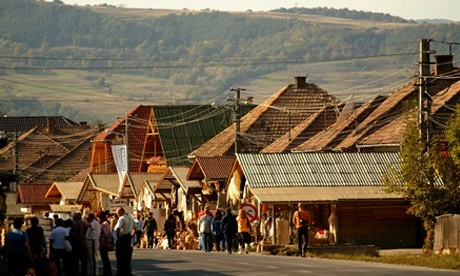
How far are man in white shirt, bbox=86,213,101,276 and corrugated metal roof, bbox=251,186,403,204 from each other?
756 inches

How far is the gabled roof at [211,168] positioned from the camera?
6988 centimetres

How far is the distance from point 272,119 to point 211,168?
67.5 feet

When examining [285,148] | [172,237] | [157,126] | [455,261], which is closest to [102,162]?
[157,126]

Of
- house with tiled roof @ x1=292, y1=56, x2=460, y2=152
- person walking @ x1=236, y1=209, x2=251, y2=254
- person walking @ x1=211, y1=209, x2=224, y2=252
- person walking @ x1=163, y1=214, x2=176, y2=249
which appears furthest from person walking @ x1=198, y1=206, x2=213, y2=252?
house with tiled roof @ x1=292, y1=56, x2=460, y2=152

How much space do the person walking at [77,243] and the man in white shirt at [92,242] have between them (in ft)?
1.65

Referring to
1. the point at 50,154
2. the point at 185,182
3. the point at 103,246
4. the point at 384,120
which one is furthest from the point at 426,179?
the point at 50,154

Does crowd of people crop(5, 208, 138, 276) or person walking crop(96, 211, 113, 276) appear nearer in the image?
crowd of people crop(5, 208, 138, 276)

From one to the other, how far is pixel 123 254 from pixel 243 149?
153ft

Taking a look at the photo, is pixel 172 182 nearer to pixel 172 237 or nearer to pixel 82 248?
pixel 172 237

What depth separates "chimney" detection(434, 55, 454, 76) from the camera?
78312mm

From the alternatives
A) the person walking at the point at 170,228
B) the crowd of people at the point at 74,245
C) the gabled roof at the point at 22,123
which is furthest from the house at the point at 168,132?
the gabled roof at the point at 22,123

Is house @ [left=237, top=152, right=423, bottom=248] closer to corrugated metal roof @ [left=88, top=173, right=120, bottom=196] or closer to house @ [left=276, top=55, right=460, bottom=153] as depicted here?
house @ [left=276, top=55, right=460, bottom=153]

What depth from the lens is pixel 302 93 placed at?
95.1 metres

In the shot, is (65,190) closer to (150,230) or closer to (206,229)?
(150,230)
